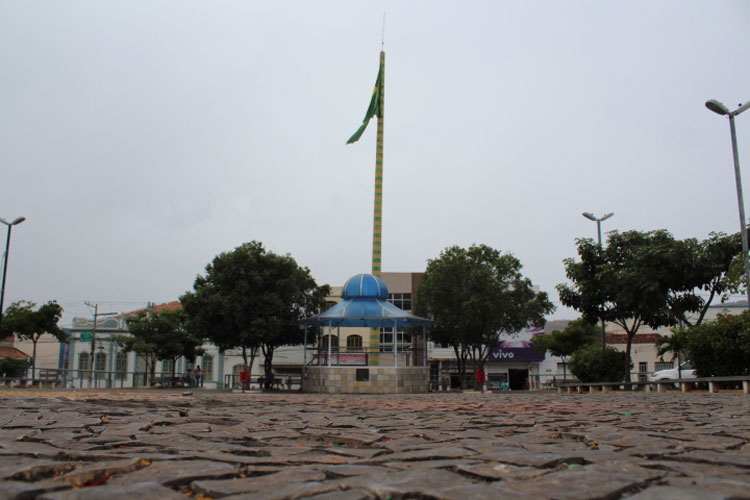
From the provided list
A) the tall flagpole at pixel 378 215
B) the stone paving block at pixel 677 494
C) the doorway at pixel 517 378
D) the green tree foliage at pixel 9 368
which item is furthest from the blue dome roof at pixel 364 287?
the doorway at pixel 517 378

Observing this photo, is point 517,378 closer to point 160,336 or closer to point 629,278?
point 160,336

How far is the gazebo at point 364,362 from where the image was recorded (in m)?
22.7

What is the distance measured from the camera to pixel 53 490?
233 cm

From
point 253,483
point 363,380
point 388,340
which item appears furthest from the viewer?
point 388,340

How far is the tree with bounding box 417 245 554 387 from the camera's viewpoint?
1142 inches

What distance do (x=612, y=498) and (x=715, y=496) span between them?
0.33 meters

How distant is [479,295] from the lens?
28812 mm

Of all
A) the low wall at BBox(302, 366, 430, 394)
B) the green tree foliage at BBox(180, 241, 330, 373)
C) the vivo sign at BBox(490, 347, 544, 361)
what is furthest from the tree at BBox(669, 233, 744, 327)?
the vivo sign at BBox(490, 347, 544, 361)

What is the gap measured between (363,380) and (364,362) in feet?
8.48

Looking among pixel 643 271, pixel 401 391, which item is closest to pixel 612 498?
pixel 643 271

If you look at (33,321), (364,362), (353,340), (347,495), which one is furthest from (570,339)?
(347,495)

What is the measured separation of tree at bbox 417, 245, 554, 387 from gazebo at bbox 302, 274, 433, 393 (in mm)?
4991

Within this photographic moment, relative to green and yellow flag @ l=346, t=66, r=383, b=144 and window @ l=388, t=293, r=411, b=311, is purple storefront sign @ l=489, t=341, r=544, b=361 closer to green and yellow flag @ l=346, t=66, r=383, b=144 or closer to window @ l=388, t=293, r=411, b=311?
window @ l=388, t=293, r=411, b=311

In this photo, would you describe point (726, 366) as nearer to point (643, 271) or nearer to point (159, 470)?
point (643, 271)
